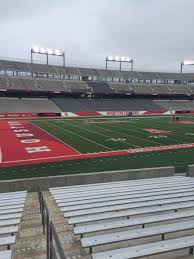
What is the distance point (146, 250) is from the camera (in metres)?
4.07

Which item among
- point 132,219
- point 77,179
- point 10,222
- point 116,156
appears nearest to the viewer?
point 132,219

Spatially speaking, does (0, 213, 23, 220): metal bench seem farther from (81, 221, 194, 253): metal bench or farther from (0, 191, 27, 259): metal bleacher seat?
(81, 221, 194, 253): metal bench

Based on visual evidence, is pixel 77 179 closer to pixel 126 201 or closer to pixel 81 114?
pixel 126 201

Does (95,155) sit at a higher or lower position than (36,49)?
lower

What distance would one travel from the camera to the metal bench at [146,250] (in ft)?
12.7

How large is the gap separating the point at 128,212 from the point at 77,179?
18.9 feet

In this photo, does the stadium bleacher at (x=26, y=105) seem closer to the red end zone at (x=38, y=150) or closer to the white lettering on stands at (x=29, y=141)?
the red end zone at (x=38, y=150)

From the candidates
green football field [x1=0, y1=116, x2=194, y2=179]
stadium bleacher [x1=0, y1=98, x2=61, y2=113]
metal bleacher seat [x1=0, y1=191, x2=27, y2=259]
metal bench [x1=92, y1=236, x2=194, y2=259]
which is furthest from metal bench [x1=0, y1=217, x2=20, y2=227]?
stadium bleacher [x1=0, y1=98, x2=61, y2=113]

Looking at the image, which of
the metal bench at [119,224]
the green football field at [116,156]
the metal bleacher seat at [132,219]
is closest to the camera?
the metal bleacher seat at [132,219]

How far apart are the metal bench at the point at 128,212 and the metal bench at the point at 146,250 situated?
144 cm

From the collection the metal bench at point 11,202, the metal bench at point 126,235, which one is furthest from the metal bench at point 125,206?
the metal bench at point 11,202

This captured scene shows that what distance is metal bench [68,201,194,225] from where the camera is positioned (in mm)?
5465

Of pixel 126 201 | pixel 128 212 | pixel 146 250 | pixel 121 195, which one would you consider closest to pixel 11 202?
pixel 121 195

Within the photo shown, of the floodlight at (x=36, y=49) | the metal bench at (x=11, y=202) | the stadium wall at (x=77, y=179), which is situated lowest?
the stadium wall at (x=77, y=179)
